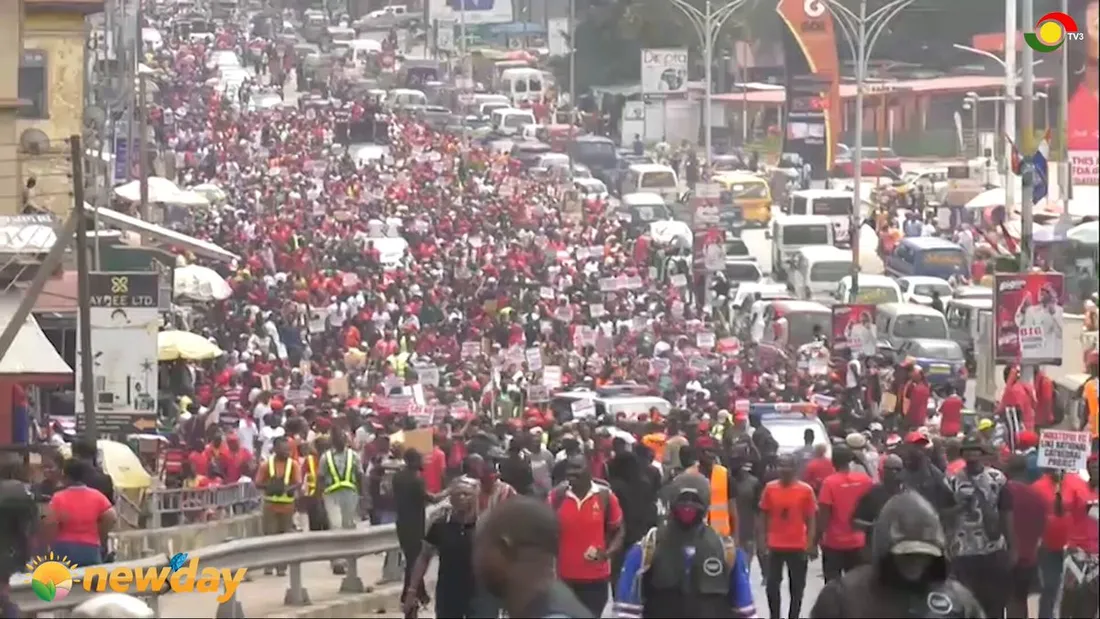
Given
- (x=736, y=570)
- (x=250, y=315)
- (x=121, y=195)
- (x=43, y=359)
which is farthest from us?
(x=121, y=195)

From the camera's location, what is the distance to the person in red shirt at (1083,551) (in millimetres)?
11961

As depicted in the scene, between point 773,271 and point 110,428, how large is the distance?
32.7 metres

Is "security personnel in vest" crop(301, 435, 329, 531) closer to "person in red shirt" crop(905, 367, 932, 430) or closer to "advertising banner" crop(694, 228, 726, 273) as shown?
"person in red shirt" crop(905, 367, 932, 430)

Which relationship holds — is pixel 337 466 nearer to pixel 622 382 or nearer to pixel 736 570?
pixel 736 570

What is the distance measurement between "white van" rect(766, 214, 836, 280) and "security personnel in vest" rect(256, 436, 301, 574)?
31.5 meters

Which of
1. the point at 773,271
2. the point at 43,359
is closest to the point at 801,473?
the point at 43,359

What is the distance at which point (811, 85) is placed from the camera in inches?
2628

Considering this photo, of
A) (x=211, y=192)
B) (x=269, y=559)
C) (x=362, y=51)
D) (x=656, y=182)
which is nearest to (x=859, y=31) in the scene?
(x=211, y=192)

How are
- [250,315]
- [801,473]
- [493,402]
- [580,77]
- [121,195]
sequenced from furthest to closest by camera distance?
[580,77], [121,195], [250,315], [493,402], [801,473]

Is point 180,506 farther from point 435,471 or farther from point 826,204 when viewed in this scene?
point 826,204

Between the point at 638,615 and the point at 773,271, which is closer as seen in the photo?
the point at 638,615

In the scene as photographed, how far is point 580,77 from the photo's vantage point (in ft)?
→ 289

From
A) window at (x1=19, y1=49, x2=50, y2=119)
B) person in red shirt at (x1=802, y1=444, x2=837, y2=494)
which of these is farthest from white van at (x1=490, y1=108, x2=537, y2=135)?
person in red shirt at (x1=802, y1=444, x2=837, y2=494)

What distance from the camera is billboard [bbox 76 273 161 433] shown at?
2114 cm
